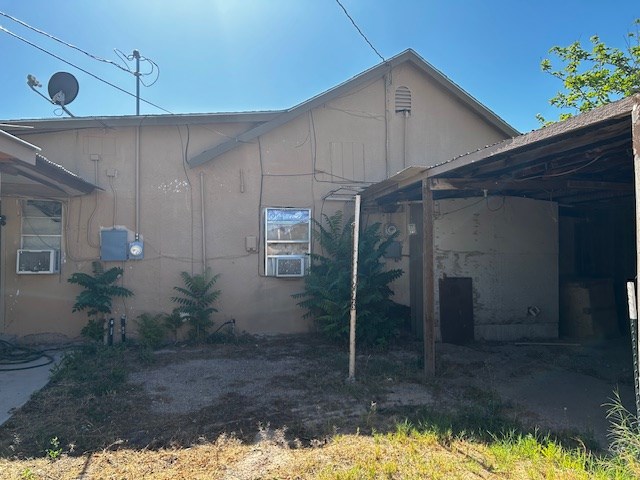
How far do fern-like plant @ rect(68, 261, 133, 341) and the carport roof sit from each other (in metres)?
4.55

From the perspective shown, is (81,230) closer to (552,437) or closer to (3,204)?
(3,204)

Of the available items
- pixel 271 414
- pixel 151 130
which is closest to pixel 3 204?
pixel 151 130

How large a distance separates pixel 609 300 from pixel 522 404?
5036 millimetres

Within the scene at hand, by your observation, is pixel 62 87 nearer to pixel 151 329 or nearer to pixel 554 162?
pixel 151 329

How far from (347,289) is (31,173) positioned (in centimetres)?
471

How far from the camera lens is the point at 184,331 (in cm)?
783

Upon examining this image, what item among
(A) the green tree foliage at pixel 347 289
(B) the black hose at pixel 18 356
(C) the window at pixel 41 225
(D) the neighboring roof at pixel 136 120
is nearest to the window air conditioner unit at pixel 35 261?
(C) the window at pixel 41 225

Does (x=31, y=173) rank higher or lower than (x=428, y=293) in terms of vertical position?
higher

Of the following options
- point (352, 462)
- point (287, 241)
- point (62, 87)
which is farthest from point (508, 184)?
point (62, 87)

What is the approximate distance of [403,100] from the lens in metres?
9.02

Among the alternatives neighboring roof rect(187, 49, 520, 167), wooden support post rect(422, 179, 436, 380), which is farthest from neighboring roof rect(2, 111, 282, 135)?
wooden support post rect(422, 179, 436, 380)

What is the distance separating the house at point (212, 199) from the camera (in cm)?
750

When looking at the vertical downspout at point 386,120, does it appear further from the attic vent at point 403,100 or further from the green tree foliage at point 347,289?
the green tree foliage at point 347,289

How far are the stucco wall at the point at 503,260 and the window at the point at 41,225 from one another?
658 cm
